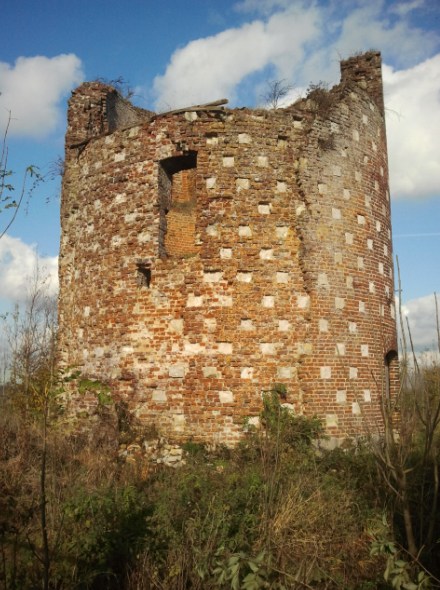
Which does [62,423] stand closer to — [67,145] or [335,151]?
[67,145]

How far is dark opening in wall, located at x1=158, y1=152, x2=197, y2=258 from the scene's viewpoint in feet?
32.5

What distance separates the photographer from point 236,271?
30.2ft

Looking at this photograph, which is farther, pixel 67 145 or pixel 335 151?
pixel 67 145

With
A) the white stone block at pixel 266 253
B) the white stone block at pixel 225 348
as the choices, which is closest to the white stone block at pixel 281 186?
the white stone block at pixel 266 253

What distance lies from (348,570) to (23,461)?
15.5 ft

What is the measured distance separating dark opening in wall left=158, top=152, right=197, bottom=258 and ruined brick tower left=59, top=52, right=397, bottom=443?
0.24 ft

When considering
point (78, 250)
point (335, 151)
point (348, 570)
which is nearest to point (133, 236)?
point (78, 250)

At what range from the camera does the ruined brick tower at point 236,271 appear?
354 inches

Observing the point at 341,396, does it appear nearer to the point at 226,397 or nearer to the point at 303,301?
the point at 303,301

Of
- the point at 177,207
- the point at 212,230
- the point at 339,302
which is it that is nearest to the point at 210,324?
the point at 212,230

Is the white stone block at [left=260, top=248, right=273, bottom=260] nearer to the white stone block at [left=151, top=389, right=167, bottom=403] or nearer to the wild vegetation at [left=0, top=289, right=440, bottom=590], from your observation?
the wild vegetation at [left=0, top=289, right=440, bottom=590]

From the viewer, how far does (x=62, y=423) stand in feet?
33.1

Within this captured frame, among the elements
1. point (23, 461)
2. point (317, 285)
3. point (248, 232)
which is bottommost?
point (23, 461)

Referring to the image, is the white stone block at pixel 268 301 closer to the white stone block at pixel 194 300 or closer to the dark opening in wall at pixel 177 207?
the white stone block at pixel 194 300
